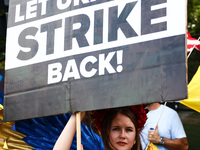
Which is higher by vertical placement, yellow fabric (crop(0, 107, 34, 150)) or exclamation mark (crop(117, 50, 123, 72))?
exclamation mark (crop(117, 50, 123, 72))

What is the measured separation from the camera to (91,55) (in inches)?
94.3

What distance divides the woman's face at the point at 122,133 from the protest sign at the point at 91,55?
1.39 ft

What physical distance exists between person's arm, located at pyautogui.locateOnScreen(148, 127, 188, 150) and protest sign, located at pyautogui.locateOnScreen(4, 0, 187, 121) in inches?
58.9

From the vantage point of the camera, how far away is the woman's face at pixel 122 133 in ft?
8.63

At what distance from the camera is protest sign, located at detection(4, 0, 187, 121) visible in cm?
214

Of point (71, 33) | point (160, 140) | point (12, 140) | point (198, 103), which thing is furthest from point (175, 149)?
point (71, 33)

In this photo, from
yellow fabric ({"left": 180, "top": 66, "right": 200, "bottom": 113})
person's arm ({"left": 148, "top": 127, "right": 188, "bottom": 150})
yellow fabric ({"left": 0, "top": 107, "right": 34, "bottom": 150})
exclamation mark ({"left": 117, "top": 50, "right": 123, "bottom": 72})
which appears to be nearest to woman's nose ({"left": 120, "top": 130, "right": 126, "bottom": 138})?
exclamation mark ({"left": 117, "top": 50, "right": 123, "bottom": 72})

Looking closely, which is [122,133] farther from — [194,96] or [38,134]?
[194,96]

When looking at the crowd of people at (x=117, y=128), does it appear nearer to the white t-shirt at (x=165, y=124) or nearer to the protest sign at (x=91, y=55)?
the protest sign at (x=91, y=55)

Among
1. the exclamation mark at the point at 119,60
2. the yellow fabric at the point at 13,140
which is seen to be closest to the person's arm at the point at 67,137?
the exclamation mark at the point at 119,60

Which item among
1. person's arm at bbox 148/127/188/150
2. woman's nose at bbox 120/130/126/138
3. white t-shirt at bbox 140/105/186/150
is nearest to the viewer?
woman's nose at bbox 120/130/126/138

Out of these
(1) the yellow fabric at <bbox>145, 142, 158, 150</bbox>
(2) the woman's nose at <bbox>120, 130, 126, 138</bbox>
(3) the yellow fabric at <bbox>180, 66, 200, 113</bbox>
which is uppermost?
(3) the yellow fabric at <bbox>180, 66, 200, 113</bbox>

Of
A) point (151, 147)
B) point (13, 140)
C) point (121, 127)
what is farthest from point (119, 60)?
point (151, 147)

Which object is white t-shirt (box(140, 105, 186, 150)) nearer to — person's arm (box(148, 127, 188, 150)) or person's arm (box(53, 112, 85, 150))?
person's arm (box(148, 127, 188, 150))
